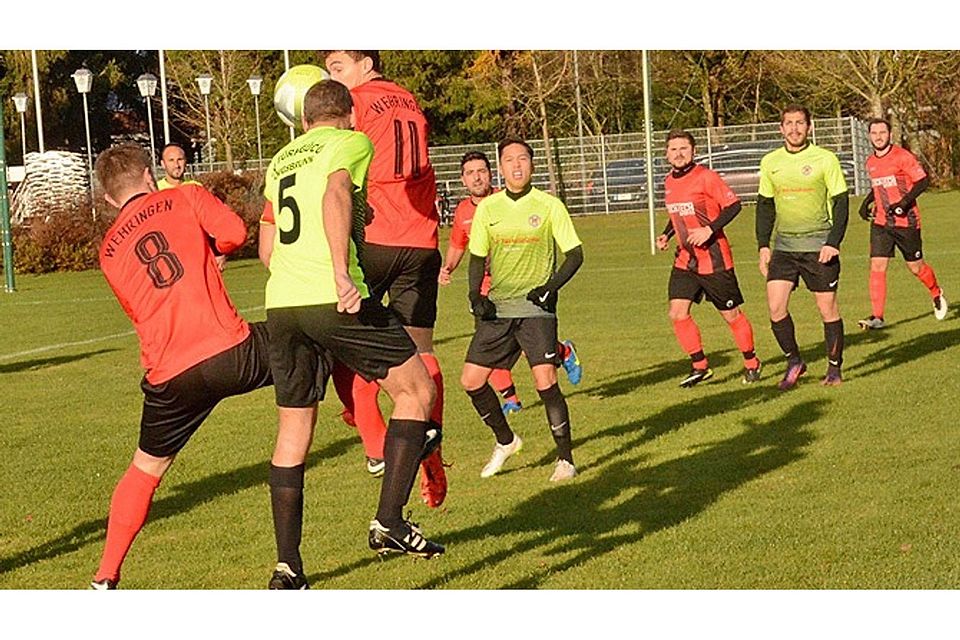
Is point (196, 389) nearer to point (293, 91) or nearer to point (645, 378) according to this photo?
point (293, 91)

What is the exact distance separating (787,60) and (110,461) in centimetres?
3577

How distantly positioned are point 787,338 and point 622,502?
17.0ft

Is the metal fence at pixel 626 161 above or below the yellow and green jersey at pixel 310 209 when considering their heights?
below

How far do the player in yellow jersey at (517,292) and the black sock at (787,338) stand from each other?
4.05 m

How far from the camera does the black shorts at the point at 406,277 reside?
804cm

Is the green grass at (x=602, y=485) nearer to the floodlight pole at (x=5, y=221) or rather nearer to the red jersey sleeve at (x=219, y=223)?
the red jersey sleeve at (x=219, y=223)

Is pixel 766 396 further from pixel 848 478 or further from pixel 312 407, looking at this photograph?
pixel 312 407

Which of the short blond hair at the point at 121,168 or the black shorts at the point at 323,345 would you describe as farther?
the short blond hair at the point at 121,168

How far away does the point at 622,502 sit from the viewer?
336 inches

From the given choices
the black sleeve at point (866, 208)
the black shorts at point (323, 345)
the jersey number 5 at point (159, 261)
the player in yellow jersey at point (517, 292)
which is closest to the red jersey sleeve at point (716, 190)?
the black sleeve at point (866, 208)

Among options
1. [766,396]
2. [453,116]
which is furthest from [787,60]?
[766,396]

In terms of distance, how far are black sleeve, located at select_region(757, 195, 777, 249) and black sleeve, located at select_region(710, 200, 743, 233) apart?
0.66 ft

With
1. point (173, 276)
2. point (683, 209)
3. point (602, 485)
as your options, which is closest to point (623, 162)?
point (683, 209)

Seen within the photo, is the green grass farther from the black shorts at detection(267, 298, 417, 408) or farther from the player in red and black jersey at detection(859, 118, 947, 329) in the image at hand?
the black shorts at detection(267, 298, 417, 408)
